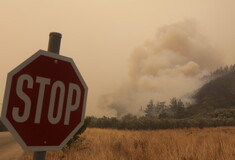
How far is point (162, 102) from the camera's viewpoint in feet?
465

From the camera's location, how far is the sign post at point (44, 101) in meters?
1.71

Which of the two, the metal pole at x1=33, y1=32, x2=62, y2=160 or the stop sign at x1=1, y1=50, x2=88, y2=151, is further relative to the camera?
the metal pole at x1=33, y1=32, x2=62, y2=160

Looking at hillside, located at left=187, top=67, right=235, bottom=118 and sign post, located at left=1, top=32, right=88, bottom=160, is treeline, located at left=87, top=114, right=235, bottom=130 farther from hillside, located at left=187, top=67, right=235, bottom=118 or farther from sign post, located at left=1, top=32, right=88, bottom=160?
hillside, located at left=187, top=67, right=235, bottom=118

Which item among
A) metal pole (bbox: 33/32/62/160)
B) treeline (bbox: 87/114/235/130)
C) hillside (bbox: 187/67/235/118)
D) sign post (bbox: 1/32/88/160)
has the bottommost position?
sign post (bbox: 1/32/88/160)

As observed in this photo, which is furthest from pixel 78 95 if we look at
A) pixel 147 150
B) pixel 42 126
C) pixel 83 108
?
pixel 147 150

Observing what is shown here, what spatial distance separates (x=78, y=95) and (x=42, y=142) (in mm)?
475

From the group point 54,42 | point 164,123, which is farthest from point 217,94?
point 54,42

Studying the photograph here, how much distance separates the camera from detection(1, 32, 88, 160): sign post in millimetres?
1708

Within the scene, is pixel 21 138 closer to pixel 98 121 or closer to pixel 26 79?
pixel 26 79

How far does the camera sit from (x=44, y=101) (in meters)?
1.86

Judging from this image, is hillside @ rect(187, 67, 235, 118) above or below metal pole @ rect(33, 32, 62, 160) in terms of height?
above

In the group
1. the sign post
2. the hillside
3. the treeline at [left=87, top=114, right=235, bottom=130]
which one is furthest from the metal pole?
the hillside

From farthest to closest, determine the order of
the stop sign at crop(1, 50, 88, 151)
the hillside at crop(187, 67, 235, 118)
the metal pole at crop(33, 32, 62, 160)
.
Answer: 1. the hillside at crop(187, 67, 235, 118)
2. the metal pole at crop(33, 32, 62, 160)
3. the stop sign at crop(1, 50, 88, 151)

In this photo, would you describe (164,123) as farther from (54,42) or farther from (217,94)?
(217,94)
